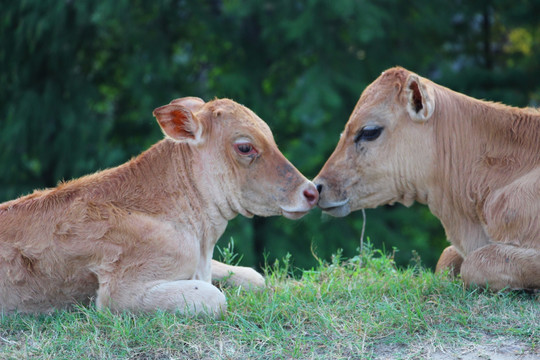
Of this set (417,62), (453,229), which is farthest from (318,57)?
(453,229)

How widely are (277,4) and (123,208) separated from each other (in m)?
9.56

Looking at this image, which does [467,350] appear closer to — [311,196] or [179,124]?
[311,196]

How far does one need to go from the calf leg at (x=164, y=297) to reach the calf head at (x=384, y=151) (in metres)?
1.37

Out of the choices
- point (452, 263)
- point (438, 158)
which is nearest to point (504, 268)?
point (452, 263)

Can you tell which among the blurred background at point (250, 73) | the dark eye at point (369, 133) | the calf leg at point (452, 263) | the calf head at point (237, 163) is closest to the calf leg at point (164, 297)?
the calf head at point (237, 163)

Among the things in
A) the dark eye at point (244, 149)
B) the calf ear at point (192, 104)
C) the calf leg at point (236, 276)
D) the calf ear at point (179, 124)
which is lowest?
the calf leg at point (236, 276)

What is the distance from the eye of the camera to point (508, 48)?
17500mm

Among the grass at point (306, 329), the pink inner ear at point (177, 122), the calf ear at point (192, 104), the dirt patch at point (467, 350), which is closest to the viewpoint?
the dirt patch at point (467, 350)

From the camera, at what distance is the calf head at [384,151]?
5.78 m

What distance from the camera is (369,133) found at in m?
5.88

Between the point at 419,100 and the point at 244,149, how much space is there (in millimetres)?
1452

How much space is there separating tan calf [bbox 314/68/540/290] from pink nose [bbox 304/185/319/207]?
0.45 meters

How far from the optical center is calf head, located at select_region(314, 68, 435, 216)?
19.0 feet

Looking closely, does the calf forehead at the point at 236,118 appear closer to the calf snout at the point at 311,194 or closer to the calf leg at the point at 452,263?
the calf snout at the point at 311,194
